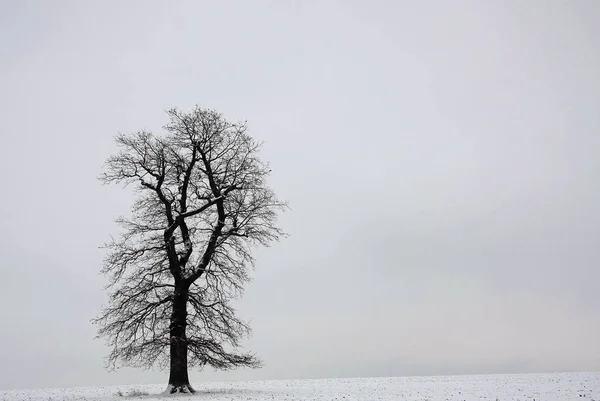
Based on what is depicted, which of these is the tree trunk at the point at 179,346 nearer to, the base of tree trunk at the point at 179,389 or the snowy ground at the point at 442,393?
the base of tree trunk at the point at 179,389

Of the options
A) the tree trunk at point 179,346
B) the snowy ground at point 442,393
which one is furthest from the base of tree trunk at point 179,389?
the snowy ground at point 442,393

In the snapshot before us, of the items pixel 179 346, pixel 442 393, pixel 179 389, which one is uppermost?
pixel 179 346

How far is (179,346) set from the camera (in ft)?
86.8

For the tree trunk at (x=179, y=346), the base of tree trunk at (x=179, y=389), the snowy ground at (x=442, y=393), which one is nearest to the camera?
the snowy ground at (x=442, y=393)

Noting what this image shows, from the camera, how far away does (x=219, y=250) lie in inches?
1125

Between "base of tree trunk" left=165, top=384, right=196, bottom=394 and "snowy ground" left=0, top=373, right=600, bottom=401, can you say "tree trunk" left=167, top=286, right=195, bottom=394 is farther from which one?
"snowy ground" left=0, top=373, right=600, bottom=401

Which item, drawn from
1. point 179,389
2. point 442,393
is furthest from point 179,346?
point 442,393

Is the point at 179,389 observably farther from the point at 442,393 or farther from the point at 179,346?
the point at 442,393

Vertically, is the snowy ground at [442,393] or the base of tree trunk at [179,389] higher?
the base of tree trunk at [179,389]

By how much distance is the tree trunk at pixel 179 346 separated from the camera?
26.1m

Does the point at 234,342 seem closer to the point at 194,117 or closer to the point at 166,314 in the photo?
the point at 166,314

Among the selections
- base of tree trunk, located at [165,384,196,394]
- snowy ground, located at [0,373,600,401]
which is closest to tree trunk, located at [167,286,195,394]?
base of tree trunk, located at [165,384,196,394]

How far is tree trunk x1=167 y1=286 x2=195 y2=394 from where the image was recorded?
2614 centimetres

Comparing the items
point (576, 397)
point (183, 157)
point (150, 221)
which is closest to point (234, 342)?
point (150, 221)
